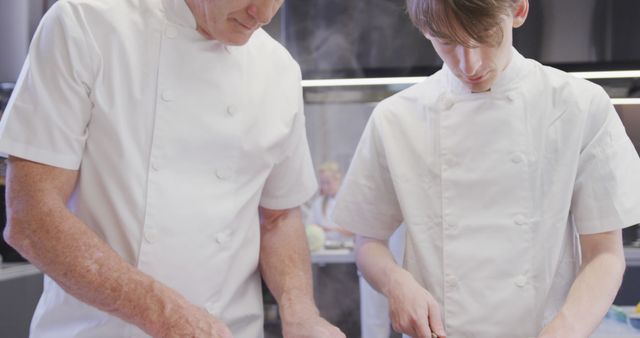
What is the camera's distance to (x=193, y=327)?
1.05 metres

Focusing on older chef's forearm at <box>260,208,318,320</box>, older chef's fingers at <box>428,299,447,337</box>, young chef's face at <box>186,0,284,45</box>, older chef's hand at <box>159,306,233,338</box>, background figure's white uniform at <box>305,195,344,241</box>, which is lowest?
background figure's white uniform at <box>305,195,344,241</box>

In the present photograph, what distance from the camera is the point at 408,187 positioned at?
142cm

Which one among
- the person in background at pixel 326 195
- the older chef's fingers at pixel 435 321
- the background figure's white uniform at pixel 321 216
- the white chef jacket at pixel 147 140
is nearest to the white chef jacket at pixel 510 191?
the older chef's fingers at pixel 435 321

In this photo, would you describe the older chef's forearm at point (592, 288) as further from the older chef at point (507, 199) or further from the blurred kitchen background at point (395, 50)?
the blurred kitchen background at point (395, 50)

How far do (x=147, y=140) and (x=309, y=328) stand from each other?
1.47 ft

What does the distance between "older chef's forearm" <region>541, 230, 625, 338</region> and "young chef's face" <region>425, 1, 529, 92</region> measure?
1.26 ft

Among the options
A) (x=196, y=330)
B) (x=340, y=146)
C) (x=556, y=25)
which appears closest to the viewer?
(x=196, y=330)

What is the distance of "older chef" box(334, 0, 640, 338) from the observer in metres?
1.29

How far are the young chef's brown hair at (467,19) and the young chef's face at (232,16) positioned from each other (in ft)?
0.93

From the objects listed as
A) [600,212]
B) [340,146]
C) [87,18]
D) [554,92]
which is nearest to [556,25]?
[554,92]

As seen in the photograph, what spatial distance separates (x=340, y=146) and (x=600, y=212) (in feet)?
9.33

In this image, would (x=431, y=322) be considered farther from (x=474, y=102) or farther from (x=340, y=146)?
(x=340, y=146)

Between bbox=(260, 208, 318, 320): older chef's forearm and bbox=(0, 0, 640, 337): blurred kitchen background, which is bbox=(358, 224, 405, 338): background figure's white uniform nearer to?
bbox=(260, 208, 318, 320): older chef's forearm

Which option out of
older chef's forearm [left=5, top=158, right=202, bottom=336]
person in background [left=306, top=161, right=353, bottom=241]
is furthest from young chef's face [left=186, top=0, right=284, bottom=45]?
person in background [left=306, top=161, right=353, bottom=241]
